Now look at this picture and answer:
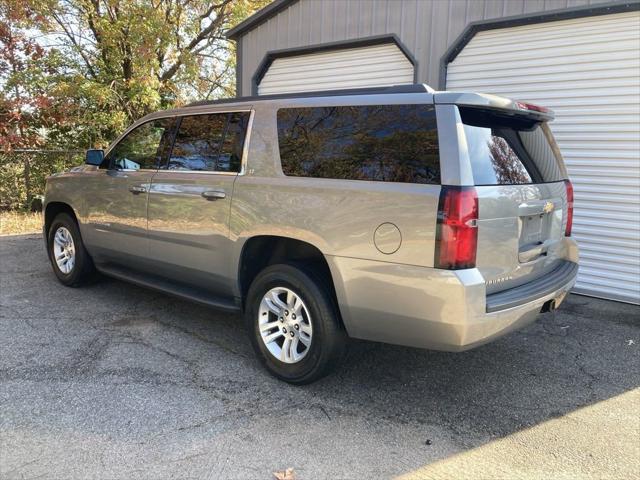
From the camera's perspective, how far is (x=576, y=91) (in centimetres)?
622

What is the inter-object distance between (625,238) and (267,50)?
642cm

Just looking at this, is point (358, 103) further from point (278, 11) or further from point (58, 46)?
point (58, 46)

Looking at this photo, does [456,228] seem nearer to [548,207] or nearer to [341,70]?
[548,207]

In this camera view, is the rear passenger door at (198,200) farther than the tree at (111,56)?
No

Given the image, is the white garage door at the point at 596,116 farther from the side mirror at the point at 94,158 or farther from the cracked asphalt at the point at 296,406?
the side mirror at the point at 94,158

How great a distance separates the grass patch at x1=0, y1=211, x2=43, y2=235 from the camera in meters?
10.0

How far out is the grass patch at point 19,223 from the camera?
10016mm

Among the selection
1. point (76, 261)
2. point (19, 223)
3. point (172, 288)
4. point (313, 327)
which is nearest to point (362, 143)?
point (313, 327)

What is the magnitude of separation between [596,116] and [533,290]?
3.80 metres

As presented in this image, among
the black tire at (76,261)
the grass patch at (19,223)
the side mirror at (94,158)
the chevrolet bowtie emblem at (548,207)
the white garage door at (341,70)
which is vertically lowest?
the grass patch at (19,223)

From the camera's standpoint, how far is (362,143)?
132 inches

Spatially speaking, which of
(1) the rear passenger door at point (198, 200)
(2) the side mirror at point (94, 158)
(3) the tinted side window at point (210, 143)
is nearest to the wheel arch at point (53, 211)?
(2) the side mirror at point (94, 158)

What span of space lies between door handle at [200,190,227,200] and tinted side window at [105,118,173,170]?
2.92 ft

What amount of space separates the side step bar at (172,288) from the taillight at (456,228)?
6.06 feet
